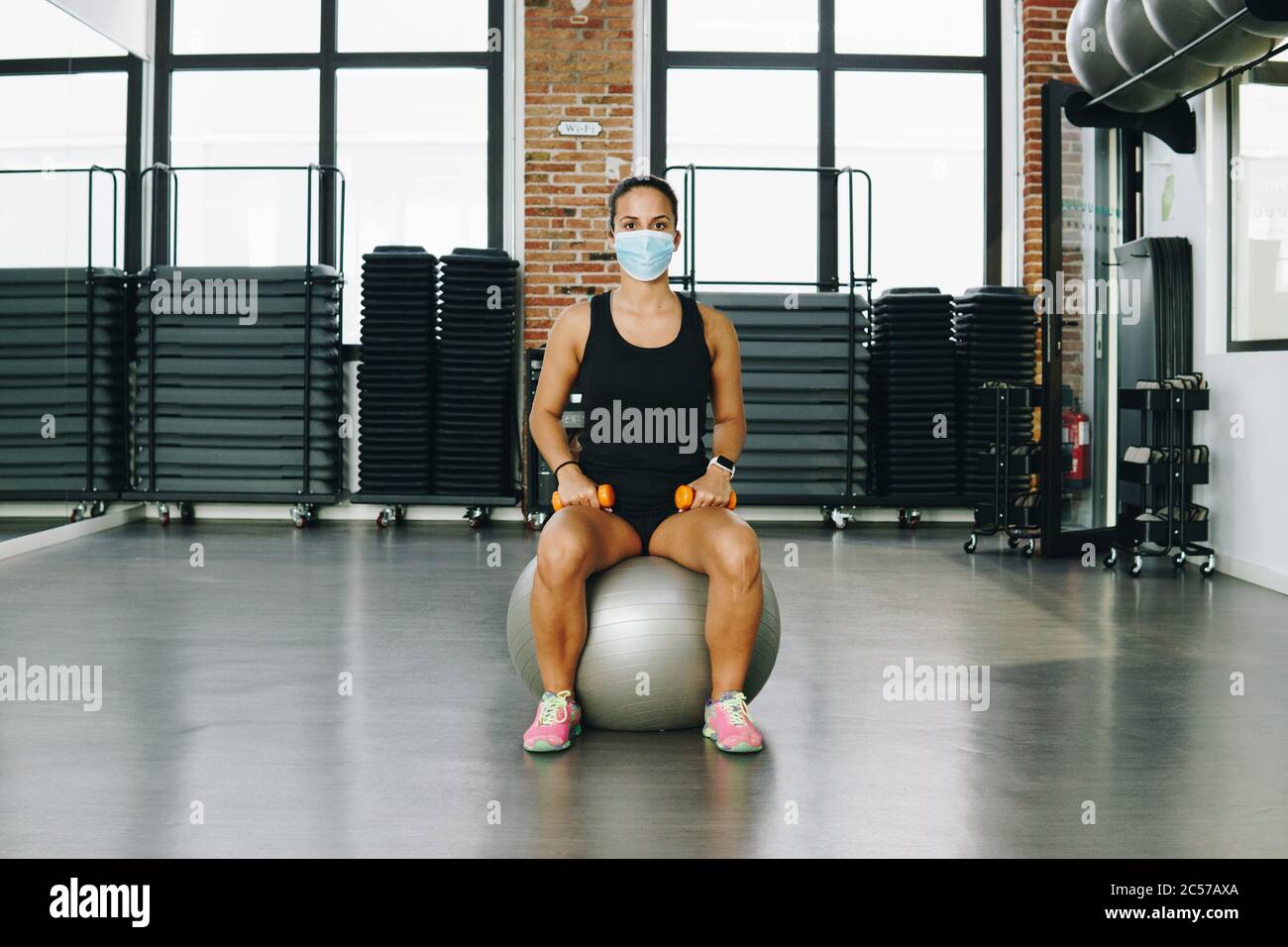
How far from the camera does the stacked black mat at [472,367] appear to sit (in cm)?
812

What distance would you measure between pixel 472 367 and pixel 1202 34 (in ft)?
14.5

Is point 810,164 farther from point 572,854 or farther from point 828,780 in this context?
point 572,854

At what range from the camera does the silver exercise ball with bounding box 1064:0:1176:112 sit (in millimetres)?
5844

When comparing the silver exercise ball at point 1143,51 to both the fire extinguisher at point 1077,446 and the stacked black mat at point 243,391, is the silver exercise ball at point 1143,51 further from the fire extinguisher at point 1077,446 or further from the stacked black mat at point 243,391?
the stacked black mat at point 243,391

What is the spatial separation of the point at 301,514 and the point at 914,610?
4264mm

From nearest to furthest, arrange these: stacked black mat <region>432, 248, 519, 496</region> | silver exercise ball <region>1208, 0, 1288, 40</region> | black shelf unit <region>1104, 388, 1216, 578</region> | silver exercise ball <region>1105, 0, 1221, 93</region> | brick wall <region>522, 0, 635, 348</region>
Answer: silver exercise ball <region>1208, 0, 1288, 40</region> < silver exercise ball <region>1105, 0, 1221, 93</region> < black shelf unit <region>1104, 388, 1216, 578</region> < stacked black mat <region>432, 248, 519, 496</region> < brick wall <region>522, 0, 635, 348</region>

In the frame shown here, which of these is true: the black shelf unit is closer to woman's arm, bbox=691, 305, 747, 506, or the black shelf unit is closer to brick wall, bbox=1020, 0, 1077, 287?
brick wall, bbox=1020, 0, 1077, 287

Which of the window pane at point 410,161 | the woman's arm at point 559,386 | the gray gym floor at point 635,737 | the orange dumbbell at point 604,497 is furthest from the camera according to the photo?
the window pane at point 410,161

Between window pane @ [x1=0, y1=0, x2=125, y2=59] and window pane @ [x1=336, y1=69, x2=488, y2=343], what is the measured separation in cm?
165

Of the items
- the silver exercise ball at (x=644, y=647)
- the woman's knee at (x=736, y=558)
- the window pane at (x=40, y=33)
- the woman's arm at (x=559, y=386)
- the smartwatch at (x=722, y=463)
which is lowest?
the silver exercise ball at (x=644, y=647)

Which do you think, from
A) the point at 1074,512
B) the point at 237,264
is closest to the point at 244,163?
the point at 237,264

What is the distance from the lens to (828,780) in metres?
2.92

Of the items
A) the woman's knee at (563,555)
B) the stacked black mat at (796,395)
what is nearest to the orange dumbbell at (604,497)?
the woman's knee at (563,555)

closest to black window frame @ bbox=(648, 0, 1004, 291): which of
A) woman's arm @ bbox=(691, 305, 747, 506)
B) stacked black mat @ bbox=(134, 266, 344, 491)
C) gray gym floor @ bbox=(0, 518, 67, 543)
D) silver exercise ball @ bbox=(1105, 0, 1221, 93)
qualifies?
stacked black mat @ bbox=(134, 266, 344, 491)
